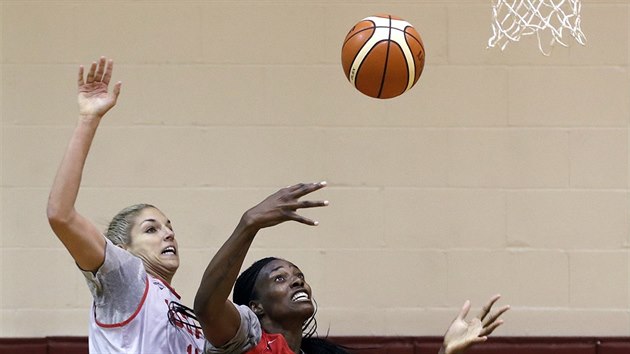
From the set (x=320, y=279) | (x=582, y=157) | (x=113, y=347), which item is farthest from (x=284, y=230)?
(x=113, y=347)

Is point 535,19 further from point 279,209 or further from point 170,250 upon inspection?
point 279,209

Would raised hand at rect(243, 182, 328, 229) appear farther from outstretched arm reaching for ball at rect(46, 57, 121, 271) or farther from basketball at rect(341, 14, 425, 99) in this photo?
basketball at rect(341, 14, 425, 99)

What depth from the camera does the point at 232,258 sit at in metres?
3.45

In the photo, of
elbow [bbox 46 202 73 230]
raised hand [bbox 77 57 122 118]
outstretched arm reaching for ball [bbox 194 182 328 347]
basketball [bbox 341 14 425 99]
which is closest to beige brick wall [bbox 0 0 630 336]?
basketball [bbox 341 14 425 99]

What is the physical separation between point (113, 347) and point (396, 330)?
228 cm

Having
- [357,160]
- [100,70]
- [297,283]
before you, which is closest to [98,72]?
[100,70]

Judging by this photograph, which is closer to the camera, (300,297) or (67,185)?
(67,185)

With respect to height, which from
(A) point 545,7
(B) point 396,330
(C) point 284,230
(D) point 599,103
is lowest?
(B) point 396,330

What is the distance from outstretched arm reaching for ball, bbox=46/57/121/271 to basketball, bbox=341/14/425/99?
982 mm

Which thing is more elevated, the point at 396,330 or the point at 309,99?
the point at 309,99

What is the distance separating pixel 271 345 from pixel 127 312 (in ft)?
1.56

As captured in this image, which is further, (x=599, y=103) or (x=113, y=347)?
(x=599, y=103)

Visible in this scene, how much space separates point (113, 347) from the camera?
12.1ft

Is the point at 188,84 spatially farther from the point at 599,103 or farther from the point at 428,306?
the point at 599,103
